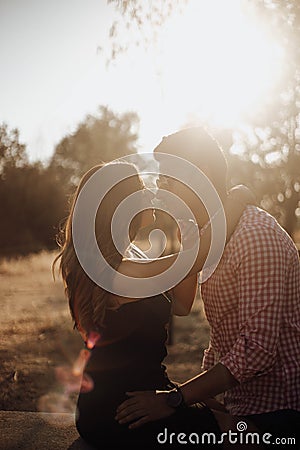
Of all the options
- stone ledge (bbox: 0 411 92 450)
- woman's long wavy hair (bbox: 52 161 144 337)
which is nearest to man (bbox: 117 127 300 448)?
woman's long wavy hair (bbox: 52 161 144 337)

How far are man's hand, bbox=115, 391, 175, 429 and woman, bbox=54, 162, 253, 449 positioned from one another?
0.14ft

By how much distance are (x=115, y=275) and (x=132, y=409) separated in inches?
23.1

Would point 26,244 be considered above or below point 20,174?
below

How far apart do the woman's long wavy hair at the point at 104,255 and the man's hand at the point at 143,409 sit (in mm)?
368

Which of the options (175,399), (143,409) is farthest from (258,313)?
(143,409)

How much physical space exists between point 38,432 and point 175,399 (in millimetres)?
998

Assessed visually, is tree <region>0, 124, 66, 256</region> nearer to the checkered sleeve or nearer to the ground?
the ground

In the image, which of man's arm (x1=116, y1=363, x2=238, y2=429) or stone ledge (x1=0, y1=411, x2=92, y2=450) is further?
stone ledge (x1=0, y1=411, x2=92, y2=450)

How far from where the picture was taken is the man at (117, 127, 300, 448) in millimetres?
2592

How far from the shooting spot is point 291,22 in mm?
7316

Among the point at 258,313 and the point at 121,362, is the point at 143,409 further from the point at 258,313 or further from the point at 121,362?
the point at 258,313

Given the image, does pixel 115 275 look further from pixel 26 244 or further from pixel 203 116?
pixel 26 244

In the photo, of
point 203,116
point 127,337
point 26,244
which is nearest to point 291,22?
point 203,116

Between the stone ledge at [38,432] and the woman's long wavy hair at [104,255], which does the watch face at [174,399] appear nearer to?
the woman's long wavy hair at [104,255]
